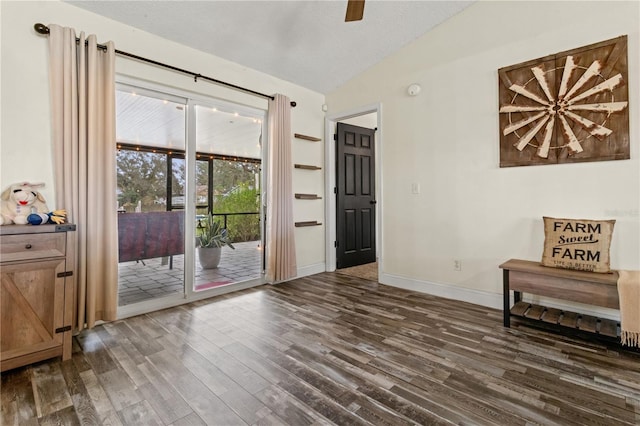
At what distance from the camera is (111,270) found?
249 cm

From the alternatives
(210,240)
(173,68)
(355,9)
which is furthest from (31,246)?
(355,9)

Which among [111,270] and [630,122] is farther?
[111,270]

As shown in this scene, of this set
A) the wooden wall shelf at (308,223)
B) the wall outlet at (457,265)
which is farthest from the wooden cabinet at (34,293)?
the wall outlet at (457,265)

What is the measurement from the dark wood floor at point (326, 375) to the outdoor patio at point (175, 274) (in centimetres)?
33

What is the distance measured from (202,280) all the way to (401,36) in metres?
3.60

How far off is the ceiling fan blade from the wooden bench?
2.27 meters

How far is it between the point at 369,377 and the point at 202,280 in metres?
2.35

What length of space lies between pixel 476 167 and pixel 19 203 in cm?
383

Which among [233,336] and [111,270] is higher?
[111,270]

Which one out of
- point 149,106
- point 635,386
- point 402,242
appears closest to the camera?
point 635,386

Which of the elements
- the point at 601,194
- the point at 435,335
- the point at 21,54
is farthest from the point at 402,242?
Result: the point at 21,54

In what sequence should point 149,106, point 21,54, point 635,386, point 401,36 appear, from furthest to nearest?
point 401,36 < point 149,106 < point 21,54 < point 635,386

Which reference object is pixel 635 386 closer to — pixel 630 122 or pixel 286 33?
pixel 630 122

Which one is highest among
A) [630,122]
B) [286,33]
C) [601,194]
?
[286,33]
